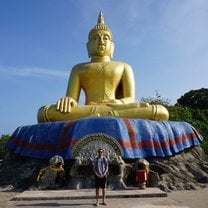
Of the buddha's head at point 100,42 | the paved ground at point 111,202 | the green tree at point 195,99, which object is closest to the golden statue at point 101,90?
the buddha's head at point 100,42

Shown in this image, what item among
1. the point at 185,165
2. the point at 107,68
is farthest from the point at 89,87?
the point at 185,165

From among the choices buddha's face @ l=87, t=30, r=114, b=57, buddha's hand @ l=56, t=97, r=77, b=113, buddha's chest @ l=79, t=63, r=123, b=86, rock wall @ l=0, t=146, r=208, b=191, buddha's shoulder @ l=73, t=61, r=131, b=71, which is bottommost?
rock wall @ l=0, t=146, r=208, b=191

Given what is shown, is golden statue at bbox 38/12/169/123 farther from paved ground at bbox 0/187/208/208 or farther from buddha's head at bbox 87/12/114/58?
paved ground at bbox 0/187/208/208

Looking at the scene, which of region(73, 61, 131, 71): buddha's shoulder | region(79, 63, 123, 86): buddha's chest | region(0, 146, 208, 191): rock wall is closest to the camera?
region(0, 146, 208, 191): rock wall

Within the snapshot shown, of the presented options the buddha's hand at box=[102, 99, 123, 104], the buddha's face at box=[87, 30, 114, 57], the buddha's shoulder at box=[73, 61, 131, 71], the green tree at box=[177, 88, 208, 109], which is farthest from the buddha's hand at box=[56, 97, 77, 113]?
the green tree at box=[177, 88, 208, 109]

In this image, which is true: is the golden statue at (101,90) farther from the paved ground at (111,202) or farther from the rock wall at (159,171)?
the paved ground at (111,202)

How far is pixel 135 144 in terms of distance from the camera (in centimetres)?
1079

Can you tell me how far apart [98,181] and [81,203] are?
1.59 feet

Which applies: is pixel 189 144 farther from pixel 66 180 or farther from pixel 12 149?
pixel 12 149

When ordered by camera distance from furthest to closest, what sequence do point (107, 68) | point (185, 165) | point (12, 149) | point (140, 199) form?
1. point (107, 68)
2. point (12, 149)
3. point (185, 165)
4. point (140, 199)

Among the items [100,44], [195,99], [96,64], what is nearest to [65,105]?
[96,64]

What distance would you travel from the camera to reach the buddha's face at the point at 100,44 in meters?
14.7

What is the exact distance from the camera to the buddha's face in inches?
580

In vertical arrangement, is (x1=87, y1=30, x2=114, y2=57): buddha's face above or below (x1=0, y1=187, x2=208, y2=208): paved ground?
above
